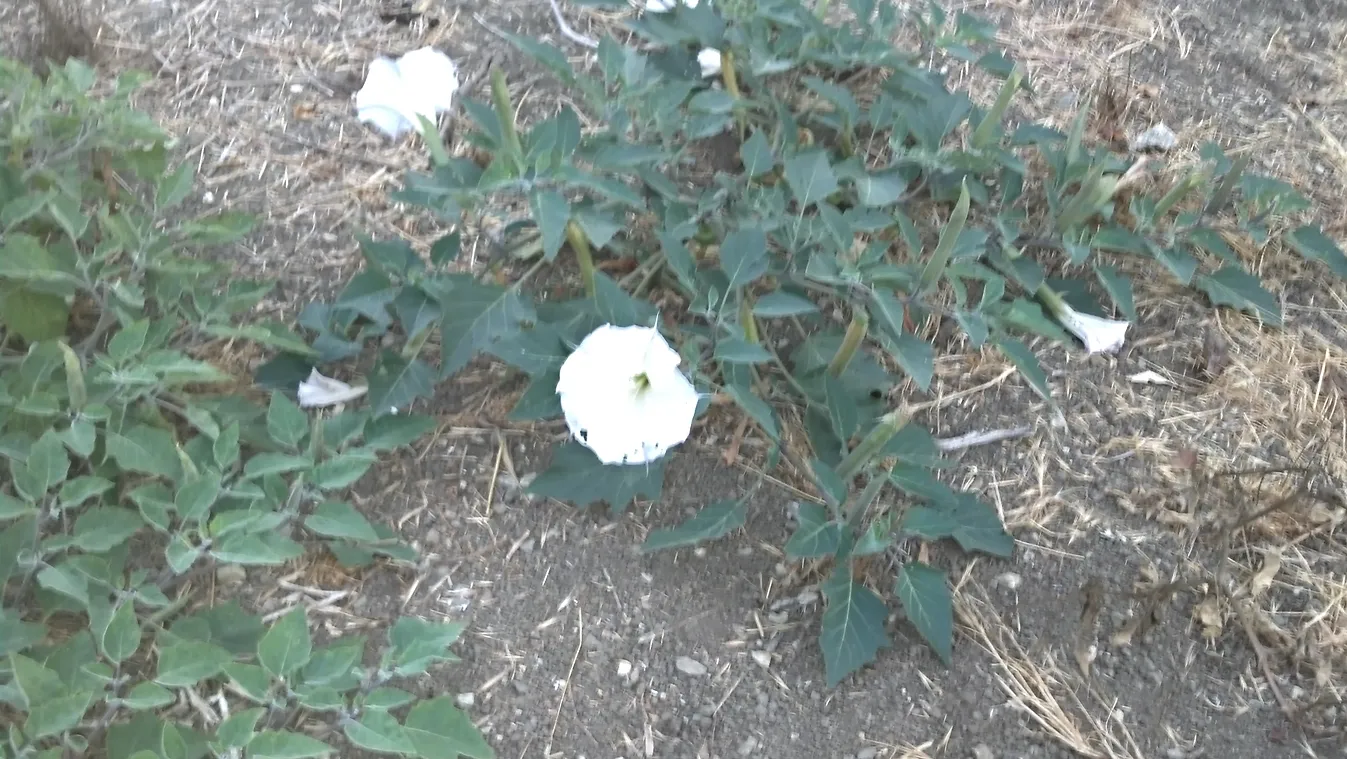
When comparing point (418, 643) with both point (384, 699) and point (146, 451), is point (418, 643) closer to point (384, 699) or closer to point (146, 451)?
point (384, 699)

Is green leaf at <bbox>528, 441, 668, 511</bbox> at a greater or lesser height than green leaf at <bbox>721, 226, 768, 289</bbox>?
lesser

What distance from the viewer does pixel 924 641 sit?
1.40 meters

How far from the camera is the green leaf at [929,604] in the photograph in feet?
4.35

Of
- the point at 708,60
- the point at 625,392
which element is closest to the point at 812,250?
the point at 625,392

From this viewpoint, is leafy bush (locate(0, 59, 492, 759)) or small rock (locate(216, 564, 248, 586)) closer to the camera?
leafy bush (locate(0, 59, 492, 759))

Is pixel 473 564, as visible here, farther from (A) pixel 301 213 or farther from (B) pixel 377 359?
(A) pixel 301 213

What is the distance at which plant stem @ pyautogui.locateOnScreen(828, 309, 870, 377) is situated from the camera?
1396 millimetres

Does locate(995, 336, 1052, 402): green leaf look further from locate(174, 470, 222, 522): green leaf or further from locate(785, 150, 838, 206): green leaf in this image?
locate(174, 470, 222, 522): green leaf

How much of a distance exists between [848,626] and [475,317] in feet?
2.10

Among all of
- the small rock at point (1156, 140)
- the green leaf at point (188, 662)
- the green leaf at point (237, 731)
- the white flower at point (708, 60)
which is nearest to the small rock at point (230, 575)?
the green leaf at point (188, 662)

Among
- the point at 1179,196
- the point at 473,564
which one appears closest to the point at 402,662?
the point at 473,564

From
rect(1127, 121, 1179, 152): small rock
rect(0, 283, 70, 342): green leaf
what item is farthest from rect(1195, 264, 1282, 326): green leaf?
rect(0, 283, 70, 342): green leaf

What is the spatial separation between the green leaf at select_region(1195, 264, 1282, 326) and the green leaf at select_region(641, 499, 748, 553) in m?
0.93

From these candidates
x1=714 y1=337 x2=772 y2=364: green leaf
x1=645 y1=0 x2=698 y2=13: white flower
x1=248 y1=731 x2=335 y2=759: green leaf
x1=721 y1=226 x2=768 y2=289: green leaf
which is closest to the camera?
x1=248 y1=731 x2=335 y2=759: green leaf
